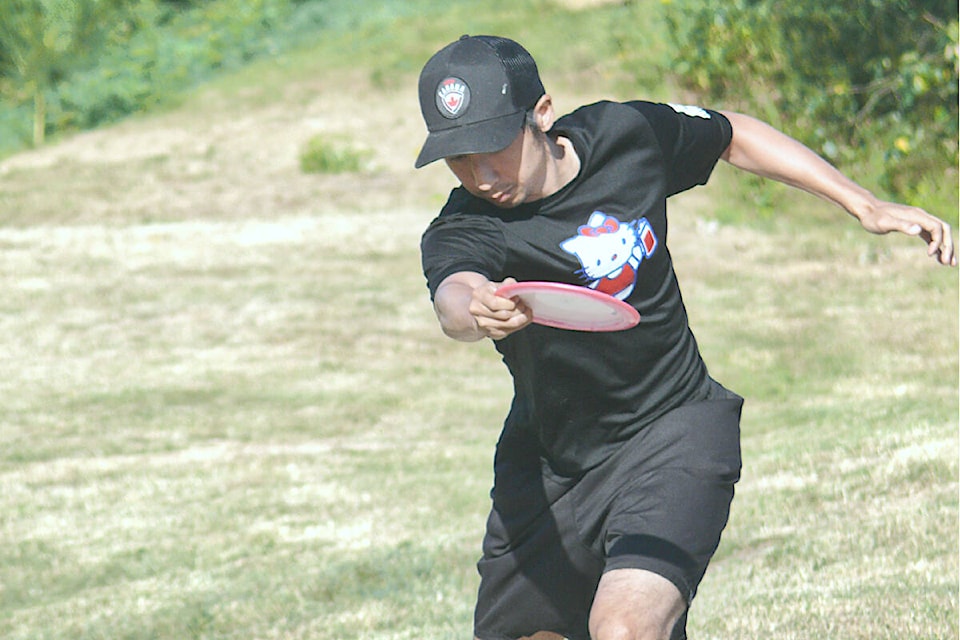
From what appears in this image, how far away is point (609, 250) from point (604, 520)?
0.76 metres

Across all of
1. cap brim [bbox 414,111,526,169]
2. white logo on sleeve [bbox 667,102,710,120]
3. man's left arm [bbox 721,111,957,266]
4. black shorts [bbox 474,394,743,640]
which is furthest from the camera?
white logo on sleeve [bbox 667,102,710,120]

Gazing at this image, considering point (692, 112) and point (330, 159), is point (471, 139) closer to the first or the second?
point (692, 112)

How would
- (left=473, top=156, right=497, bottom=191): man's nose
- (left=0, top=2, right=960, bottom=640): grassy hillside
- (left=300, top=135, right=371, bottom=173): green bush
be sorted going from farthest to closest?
1. (left=300, top=135, right=371, bottom=173): green bush
2. (left=0, top=2, right=960, bottom=640): grassy hillside
3. (left=473, top=156, right=497, bottom=191): man's nose

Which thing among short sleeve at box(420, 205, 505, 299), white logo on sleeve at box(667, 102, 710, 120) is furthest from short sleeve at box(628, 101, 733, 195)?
short sleeve at box(420, 205, 505, 299)

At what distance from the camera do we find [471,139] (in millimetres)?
3635

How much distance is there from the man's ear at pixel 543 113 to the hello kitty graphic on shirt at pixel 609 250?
27 centimetres

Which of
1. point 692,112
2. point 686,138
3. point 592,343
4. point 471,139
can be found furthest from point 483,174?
point 692,112

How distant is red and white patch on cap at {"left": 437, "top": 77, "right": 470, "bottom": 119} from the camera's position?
370 centimetres

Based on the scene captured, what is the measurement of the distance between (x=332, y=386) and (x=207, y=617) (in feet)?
18.3

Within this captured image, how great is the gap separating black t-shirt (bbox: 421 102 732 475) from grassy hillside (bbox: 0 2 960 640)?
1.91 meters

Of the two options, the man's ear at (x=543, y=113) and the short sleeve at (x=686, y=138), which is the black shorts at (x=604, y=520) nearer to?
the short sleeve at (x=686, y=138)

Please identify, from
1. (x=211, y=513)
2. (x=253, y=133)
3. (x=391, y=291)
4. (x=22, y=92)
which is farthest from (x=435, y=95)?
(x=22, y=92)

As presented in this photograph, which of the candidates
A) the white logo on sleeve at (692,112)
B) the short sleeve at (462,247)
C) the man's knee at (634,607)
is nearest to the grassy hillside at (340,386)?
the man's knee at (634,607)

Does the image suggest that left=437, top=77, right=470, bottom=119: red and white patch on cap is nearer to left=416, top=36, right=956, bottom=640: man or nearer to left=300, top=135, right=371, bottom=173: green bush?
left=416, top=36, right=956, bottom=640: man
